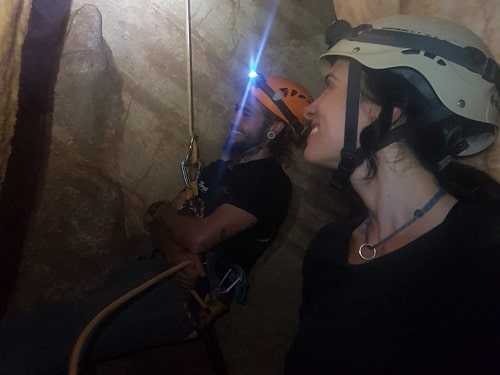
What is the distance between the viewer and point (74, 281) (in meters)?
2.87

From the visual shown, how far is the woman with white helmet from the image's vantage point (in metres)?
1.22

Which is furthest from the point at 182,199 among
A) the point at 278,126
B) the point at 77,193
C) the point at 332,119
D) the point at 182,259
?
the point at 332,119

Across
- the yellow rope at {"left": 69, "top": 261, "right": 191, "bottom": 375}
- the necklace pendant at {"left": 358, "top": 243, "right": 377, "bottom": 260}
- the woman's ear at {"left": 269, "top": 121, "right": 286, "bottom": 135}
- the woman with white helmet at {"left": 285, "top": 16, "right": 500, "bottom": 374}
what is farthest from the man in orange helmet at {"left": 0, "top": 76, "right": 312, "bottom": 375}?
the necklace pendant at {"left": 358, "top": 243, "right": 377, "bottom": 260}

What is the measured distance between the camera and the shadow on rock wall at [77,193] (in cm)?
283

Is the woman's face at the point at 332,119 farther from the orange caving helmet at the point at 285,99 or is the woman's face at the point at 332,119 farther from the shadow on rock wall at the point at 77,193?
the shadow on rock wall at the point at 77,193

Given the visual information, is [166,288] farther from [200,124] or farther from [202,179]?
[200,124]

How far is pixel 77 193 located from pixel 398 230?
2489 mm

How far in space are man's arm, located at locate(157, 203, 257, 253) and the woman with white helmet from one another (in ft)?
2.63

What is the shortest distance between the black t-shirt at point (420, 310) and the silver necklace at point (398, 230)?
0.10 m

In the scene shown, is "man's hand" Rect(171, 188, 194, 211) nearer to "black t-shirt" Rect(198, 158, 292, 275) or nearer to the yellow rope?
"black t-shirt" Rect(198, 158, 292, 275)

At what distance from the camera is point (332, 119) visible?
1622mm

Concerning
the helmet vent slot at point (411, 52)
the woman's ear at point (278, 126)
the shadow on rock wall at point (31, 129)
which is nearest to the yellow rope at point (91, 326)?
the shadow on rock wall at point (31, 129)

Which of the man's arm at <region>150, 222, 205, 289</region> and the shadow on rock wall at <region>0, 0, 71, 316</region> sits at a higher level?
the shadow on rock wall at <region>0, 0, 71, 316</region>

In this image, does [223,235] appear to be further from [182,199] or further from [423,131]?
[423,131]
